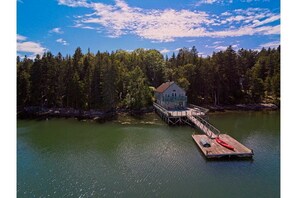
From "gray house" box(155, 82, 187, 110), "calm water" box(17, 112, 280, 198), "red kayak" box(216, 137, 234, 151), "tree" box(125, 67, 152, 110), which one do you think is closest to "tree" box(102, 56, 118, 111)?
"tree" box(125, 67, 152, 110)

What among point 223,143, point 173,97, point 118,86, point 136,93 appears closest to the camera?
point 223,143

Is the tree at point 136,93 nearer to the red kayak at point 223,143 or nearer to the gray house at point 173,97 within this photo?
the gray house at point 173,97

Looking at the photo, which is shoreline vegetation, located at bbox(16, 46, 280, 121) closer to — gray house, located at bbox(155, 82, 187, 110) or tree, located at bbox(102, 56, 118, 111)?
tree, located at bbox(102, 56, 118, 111)

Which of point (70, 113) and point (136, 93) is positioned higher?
point (136, 93)

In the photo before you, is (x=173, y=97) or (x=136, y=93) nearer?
(x=173, y=97)

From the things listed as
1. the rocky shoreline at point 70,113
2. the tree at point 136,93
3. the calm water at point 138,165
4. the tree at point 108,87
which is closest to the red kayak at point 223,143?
the calm water at point 138,165

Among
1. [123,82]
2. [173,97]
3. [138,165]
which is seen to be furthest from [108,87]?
[138,165]

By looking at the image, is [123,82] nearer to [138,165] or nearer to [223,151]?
[138,165]
